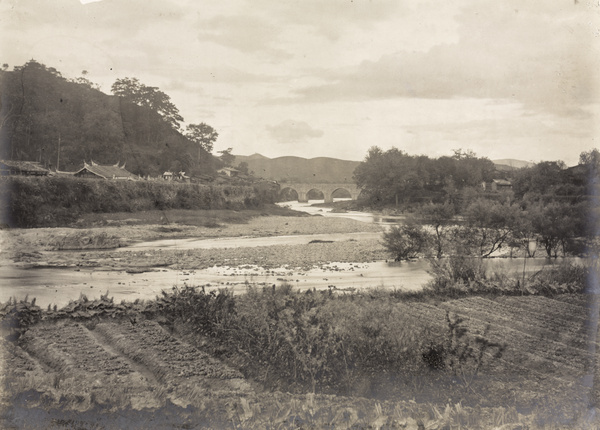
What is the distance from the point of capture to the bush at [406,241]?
5.78 metres

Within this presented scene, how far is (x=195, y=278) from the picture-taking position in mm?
5086

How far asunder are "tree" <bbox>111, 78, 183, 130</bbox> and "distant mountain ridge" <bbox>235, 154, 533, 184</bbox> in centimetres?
107

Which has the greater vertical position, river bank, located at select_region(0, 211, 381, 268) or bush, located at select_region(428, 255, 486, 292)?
river bank, located at select_region(0, 211, 381, 268)

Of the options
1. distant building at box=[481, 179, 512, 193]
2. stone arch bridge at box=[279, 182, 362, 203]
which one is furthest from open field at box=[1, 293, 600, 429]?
stone arch bridge at box=[279, 182, 362, 203]

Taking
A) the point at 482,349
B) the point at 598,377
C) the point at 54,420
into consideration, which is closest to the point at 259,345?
the point at 54,420

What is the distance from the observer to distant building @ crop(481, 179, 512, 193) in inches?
212

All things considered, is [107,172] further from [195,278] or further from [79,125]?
→ [195,278]

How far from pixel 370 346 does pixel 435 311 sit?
148cm

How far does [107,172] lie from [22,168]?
2.98 ft

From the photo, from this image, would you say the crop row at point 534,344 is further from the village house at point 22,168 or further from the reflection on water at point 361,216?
the village house at point 22,168

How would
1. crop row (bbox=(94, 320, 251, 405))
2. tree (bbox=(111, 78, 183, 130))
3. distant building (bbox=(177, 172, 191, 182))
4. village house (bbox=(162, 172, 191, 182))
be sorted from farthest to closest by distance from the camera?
distant building (bbox=(177, 172, 191, 182)) → village house (bbox=(162, 172, 191, 182)) → tree (bbox=(111, 78, 183, 130)) → crop row (bbox=(94, 320, 251, 405))

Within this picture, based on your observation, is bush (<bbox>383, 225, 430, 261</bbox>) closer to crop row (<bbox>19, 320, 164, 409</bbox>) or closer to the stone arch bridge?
the stone arch bridge

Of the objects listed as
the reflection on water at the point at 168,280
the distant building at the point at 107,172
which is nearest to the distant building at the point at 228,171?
the distant building at the point at 107,172

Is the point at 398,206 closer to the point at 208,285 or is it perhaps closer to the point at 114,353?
the point at 208,285
